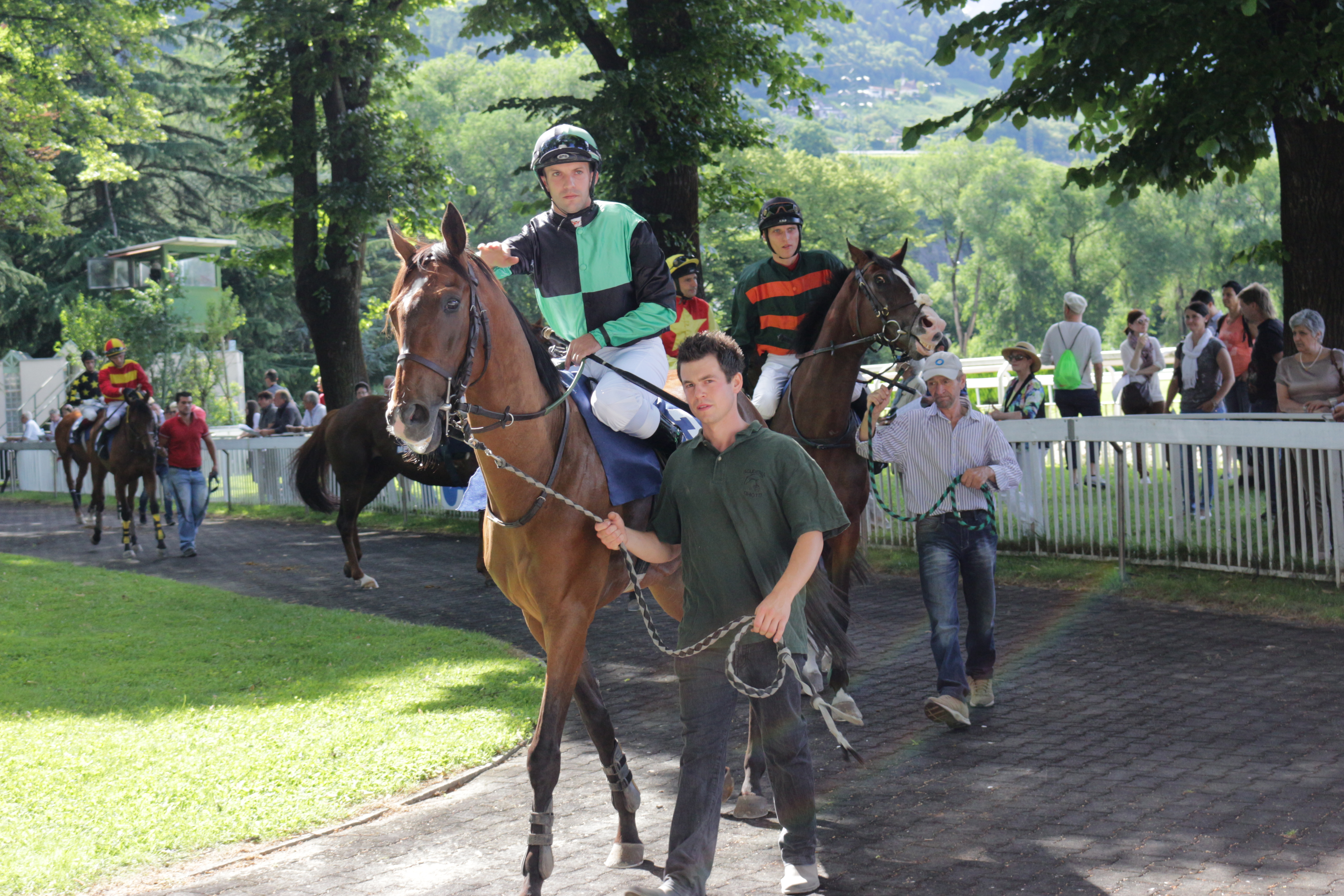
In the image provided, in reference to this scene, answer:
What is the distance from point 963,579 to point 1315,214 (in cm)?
602

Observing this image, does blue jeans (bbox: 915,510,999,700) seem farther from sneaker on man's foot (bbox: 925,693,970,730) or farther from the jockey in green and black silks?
the jockey in green and black silks

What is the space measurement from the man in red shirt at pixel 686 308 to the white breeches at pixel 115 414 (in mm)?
9932

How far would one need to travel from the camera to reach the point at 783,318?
23.1 feet

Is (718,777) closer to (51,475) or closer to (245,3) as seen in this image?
(245,3)

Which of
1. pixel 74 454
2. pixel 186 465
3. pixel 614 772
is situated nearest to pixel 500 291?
pixel 614 772

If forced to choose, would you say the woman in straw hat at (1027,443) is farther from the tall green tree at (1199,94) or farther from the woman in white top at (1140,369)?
the tall green tree at (1199,94)

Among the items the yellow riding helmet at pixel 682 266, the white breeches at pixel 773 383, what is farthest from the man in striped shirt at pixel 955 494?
the yellow riding helmet at pixel 682 266

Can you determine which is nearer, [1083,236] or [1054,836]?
[1054,836]

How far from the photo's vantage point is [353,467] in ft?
42.0

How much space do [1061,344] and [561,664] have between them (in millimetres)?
10881

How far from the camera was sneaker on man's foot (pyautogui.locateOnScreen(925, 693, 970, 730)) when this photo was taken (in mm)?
6090

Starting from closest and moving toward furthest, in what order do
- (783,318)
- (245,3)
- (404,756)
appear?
(404,756) < (783,318) < (245,3)

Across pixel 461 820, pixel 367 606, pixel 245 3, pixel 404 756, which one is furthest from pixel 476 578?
pixel 245 3

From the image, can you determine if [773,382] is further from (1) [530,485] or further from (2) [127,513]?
(2) [127,513]
